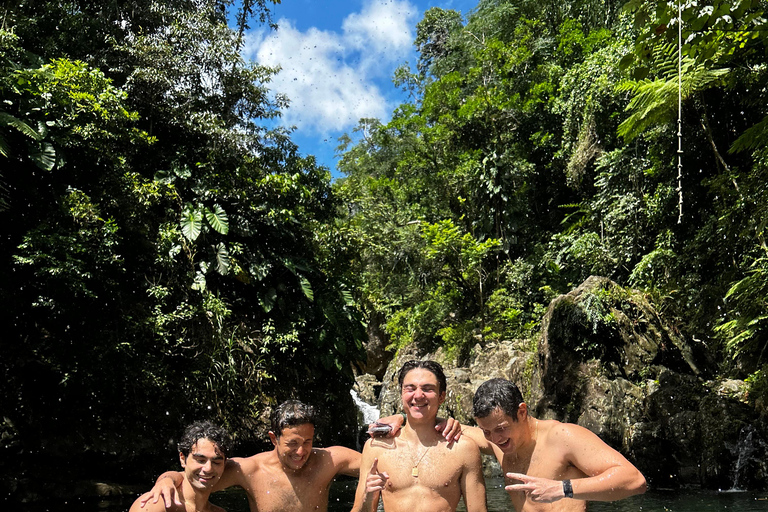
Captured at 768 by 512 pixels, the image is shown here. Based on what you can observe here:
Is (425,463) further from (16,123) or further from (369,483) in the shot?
(16,123)

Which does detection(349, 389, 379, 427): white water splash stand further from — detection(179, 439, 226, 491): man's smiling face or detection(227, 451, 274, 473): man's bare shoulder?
detection(179, 439, 226, 491): man's smiling face

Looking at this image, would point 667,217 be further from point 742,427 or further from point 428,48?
point 428,48

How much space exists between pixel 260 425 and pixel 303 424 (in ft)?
30.4

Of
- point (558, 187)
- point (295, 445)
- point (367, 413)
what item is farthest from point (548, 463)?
point (558, 187)

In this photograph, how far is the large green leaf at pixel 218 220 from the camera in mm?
12336

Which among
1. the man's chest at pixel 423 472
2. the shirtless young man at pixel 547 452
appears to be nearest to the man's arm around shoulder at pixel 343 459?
the man's chest at pixel 423 472

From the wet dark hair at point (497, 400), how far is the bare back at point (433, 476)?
0.36 metres

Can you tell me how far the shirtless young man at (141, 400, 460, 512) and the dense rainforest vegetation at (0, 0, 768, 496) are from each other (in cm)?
320

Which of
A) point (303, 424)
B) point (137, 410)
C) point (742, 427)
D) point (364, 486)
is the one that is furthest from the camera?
point (137, 410)

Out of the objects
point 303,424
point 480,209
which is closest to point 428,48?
→ point 480,209

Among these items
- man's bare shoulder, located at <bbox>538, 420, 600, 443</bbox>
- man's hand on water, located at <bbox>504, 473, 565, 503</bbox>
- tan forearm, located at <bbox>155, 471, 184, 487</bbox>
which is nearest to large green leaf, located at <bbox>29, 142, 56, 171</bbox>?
tan forearm, located at <bbox>155, 471, 184, 487</bbox>

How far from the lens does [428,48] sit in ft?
Answer: 98.2

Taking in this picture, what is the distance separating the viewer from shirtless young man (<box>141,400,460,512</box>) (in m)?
3.45

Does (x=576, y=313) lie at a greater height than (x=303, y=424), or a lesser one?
greater
